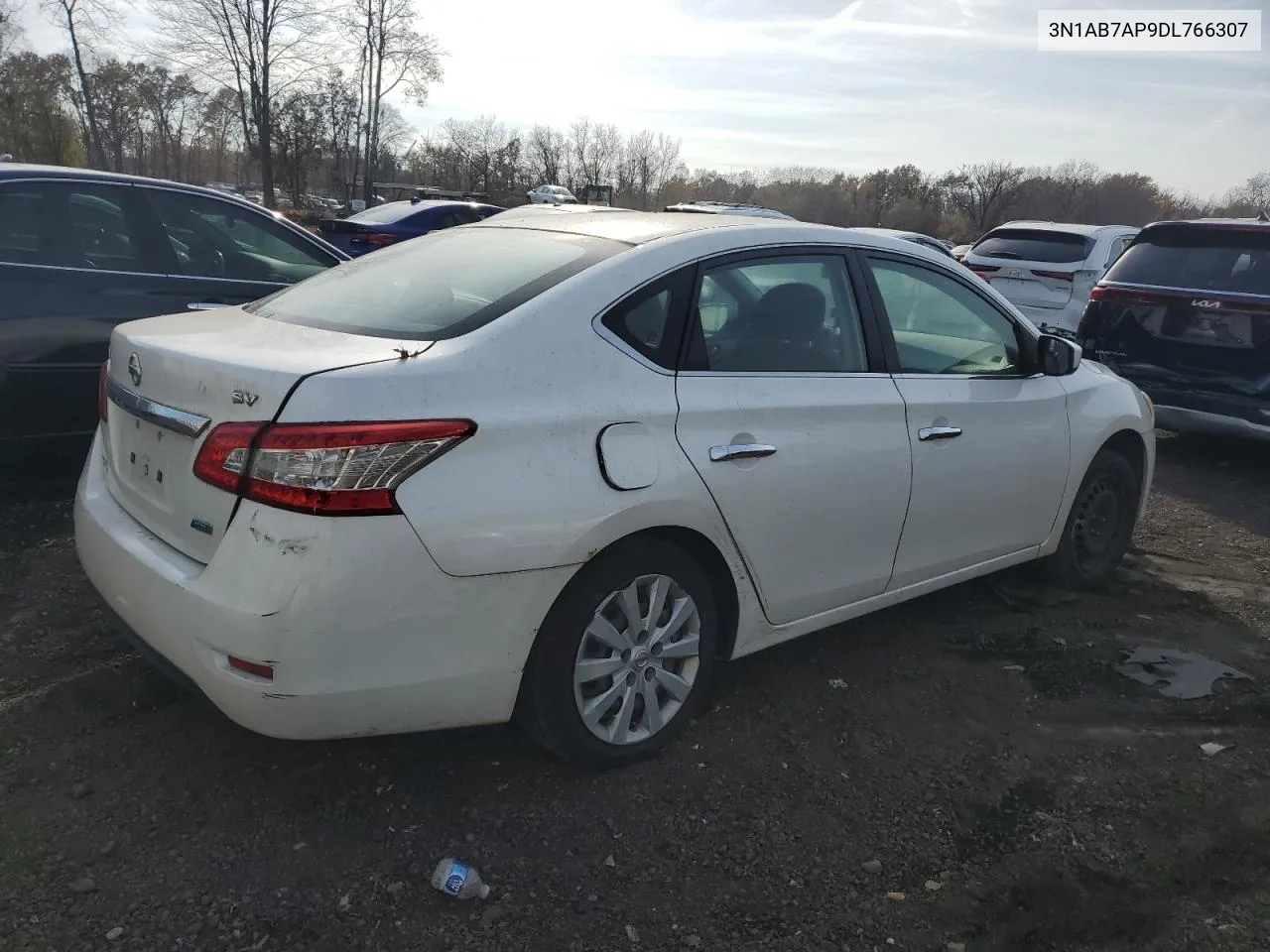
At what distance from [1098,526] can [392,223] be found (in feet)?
36.6

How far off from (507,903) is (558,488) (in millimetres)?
1041

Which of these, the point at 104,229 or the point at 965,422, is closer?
the point at 965,422

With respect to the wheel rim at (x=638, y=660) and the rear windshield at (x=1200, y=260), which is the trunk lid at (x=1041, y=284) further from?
the wheel rim at (x=638, y=660)

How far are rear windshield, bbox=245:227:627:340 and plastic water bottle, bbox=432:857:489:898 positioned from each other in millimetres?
1386

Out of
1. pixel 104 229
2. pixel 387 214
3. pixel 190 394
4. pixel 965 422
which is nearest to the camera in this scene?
pixel 190 394

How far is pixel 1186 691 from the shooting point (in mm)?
3754

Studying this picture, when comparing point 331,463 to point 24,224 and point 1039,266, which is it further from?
point 1039,266

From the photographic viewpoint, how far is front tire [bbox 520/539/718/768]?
2.70 m

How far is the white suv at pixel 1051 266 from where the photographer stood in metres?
10.3

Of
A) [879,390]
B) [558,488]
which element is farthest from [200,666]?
[879,390]

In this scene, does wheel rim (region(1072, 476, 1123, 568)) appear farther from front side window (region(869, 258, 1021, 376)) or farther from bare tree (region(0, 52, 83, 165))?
bare tree (region(0, 52, 83, 165))

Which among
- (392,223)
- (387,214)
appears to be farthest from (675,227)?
(387,214)

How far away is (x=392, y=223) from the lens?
44.5ft

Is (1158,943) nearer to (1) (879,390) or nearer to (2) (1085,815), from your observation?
(2) (1085,815)
